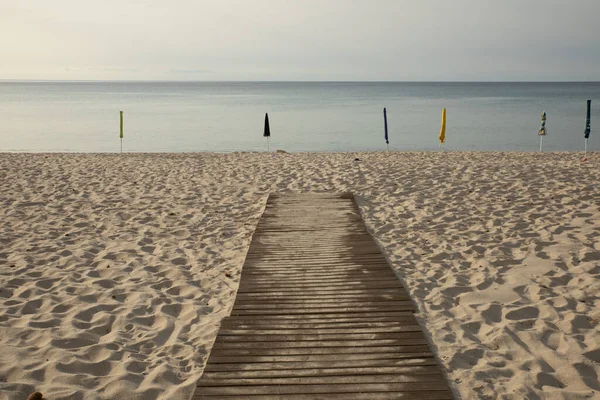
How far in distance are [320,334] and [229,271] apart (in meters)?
2.04

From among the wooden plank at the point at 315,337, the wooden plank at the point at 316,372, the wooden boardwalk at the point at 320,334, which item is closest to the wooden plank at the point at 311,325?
the wooden boardwalk at the point at 320,334

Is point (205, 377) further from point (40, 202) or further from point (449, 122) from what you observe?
point (449, 122)

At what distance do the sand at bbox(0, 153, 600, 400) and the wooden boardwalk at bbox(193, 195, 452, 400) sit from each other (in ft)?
0.75

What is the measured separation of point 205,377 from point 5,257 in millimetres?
3907

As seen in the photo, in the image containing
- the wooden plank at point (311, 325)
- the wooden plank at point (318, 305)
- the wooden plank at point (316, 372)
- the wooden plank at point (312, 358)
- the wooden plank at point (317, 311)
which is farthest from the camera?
the wooden plank at point (318, 305)

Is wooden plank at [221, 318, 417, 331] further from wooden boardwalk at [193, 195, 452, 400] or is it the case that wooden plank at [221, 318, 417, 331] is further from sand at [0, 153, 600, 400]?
sand at [0, 153, 600, 400]

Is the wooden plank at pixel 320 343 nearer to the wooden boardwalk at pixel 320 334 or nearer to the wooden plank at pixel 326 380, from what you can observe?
the wooden boardwalk at pixel 320 334

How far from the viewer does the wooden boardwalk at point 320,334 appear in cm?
314

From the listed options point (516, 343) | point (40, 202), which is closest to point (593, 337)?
point (516, 343)

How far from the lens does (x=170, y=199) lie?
8836 mm

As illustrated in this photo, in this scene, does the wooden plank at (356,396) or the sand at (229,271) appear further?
the sand at (229,271)

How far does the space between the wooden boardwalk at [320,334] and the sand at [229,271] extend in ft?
0.75

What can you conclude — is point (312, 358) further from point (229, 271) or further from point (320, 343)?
point (229, 271)

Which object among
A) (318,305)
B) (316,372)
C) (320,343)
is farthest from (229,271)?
(316,372)
